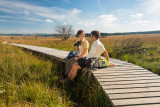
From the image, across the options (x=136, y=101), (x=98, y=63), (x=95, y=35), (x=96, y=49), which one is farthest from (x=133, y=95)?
(x=95, y=35)

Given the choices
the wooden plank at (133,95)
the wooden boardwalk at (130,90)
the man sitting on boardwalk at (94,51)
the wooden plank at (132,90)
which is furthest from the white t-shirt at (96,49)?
the wooden plank at (133,95)

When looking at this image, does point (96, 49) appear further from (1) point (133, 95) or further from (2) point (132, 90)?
(1) point (133, 95)

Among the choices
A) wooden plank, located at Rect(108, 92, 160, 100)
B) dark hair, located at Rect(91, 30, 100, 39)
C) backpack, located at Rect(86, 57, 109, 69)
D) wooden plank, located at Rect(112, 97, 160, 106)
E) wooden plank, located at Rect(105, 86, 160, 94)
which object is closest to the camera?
wooden plank, located at Rect(112, 97, 160, 106)

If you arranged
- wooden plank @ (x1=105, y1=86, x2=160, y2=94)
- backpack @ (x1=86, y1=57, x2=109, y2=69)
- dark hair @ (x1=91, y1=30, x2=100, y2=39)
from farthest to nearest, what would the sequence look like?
1. dark hair @ (x1=91, y1=30, x2=100, y2=39)
2. backpack @ (x1=86, y1=57, x2=109, y2=69)
3. wooden plank @ (x1=105, y1=86, x2=160, y2=94)

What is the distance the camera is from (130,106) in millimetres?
1827

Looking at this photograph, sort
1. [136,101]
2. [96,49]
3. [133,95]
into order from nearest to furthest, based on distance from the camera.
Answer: [136,101], [133,95], [96,49]

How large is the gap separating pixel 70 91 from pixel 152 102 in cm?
223

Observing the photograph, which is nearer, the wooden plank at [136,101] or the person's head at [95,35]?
the wooden plank at [136,101]

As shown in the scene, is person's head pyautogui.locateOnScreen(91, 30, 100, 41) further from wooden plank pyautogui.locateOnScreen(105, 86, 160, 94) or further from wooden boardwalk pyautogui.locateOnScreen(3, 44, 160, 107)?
wooden plank pyautogui.locateOnScreen(105, 86, 160, 94)

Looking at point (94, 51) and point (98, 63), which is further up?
point (94, 51)

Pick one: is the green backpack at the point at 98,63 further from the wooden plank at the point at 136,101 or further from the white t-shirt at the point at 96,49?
the wooden plank at the point at 136,101

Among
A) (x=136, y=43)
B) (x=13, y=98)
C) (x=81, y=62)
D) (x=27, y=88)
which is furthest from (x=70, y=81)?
(x=136, y=43)

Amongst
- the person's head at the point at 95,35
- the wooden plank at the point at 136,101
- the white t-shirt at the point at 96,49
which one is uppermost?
the person's head at the point at 95,35

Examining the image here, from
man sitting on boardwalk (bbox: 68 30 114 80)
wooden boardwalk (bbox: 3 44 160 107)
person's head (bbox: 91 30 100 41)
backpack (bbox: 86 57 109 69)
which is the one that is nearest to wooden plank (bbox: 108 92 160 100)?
wooden boardwalk (bbox: 3 44 160 107)
